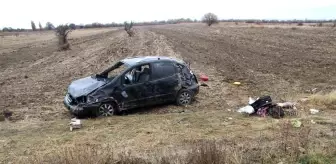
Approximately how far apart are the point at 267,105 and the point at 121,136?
4.11m

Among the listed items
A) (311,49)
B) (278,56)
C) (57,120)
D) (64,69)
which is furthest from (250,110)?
(311,49)

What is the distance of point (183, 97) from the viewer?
1374 cm

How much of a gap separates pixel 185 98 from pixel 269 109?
2963mm

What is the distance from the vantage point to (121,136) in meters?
9.71

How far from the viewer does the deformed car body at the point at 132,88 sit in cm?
1218

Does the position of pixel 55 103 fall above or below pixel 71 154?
below

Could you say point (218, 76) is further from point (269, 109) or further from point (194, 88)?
point (269, 109)

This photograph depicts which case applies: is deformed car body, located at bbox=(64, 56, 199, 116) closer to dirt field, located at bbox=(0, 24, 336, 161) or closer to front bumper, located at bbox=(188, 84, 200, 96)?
front bumper, located at bbox=(188, 84, 200, 96)

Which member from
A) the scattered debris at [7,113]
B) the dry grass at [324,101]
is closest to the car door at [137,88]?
the scattered debris at [7,113]

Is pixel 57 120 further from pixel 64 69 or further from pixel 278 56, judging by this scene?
pixel 278 56

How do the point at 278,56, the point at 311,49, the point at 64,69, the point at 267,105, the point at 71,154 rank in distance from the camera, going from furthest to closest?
1. the point at 311,49
2. the point at 278,56
3. the point at 64,69
4. the point at 267,105
5. the point at 71,154

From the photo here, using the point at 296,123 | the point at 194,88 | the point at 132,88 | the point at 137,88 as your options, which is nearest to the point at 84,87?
the point at 132,88

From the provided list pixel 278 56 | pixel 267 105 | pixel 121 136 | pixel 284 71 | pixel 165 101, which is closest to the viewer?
pixel 121 136

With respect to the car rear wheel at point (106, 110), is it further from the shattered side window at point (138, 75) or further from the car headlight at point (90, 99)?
the shattered side window at point (138, 75)
